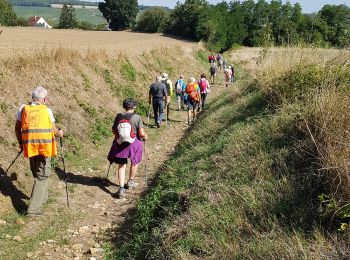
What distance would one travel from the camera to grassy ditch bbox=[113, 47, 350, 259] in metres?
4.72

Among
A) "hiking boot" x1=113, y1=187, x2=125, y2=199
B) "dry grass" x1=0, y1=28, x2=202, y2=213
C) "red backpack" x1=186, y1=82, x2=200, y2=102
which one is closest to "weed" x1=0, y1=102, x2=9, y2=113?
"dry grass" x1=0, y1=28, x2=202, y2=213

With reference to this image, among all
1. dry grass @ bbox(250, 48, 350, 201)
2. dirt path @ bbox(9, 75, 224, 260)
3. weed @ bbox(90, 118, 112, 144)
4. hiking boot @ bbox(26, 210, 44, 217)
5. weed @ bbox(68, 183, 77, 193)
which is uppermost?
dry grass @ bbox(250, 48, 350, 201)

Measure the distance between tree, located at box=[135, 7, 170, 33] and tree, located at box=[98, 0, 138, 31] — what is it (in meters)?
15.2

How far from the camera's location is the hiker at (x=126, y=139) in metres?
8.45

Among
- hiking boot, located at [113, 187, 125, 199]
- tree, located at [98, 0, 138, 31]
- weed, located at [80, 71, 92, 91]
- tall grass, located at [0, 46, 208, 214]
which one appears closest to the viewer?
hiking boot, located at [113, 187, 125, 199]

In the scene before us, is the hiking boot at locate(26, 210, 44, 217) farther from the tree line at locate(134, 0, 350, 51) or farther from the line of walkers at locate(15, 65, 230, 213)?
the tree line at locate(134, 0, 350, 51)

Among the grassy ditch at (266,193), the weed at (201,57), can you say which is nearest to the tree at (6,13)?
the weed at (201,57)

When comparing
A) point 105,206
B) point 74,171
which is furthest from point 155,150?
point 105,206

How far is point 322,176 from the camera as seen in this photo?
5.39 m

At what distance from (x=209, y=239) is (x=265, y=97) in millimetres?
A: 6061

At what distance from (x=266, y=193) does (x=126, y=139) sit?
12.0ft

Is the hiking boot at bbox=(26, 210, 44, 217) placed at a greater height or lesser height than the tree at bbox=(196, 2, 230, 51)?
lesser

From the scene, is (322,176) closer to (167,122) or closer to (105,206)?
(105,206)

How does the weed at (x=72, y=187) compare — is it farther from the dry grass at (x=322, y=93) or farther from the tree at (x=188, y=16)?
the tree at (x=188, y=16)
